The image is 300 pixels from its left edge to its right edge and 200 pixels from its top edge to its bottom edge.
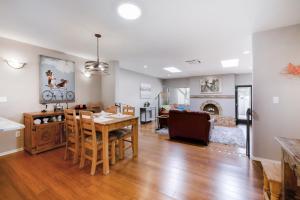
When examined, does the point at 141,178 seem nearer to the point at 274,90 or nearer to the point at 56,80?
the point at 274,90

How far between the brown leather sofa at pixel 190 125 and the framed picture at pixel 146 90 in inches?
133

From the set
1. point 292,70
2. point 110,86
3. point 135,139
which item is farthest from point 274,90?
point 110,86

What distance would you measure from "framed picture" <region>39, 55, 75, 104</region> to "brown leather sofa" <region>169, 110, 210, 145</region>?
2983mm

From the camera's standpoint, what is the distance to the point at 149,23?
239 cm

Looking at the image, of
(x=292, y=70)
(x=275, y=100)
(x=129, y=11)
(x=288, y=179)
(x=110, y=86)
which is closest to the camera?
(x=288, y=179)

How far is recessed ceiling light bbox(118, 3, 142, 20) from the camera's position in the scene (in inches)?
76.8

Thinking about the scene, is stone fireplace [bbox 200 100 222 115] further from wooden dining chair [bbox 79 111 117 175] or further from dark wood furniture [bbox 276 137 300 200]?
dark wood furniture [bbox 276 137 300 200]

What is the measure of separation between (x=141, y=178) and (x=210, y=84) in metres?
6.63

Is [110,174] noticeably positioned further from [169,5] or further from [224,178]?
[169,5]

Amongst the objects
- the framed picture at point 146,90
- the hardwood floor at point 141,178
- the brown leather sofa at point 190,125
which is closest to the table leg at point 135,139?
the hardwood floor at point 141,178

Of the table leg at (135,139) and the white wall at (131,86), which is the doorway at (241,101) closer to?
the white wall at (131,86)

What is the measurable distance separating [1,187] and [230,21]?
13.5ft

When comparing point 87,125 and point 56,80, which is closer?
point 87,125

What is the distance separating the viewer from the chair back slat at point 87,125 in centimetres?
233
